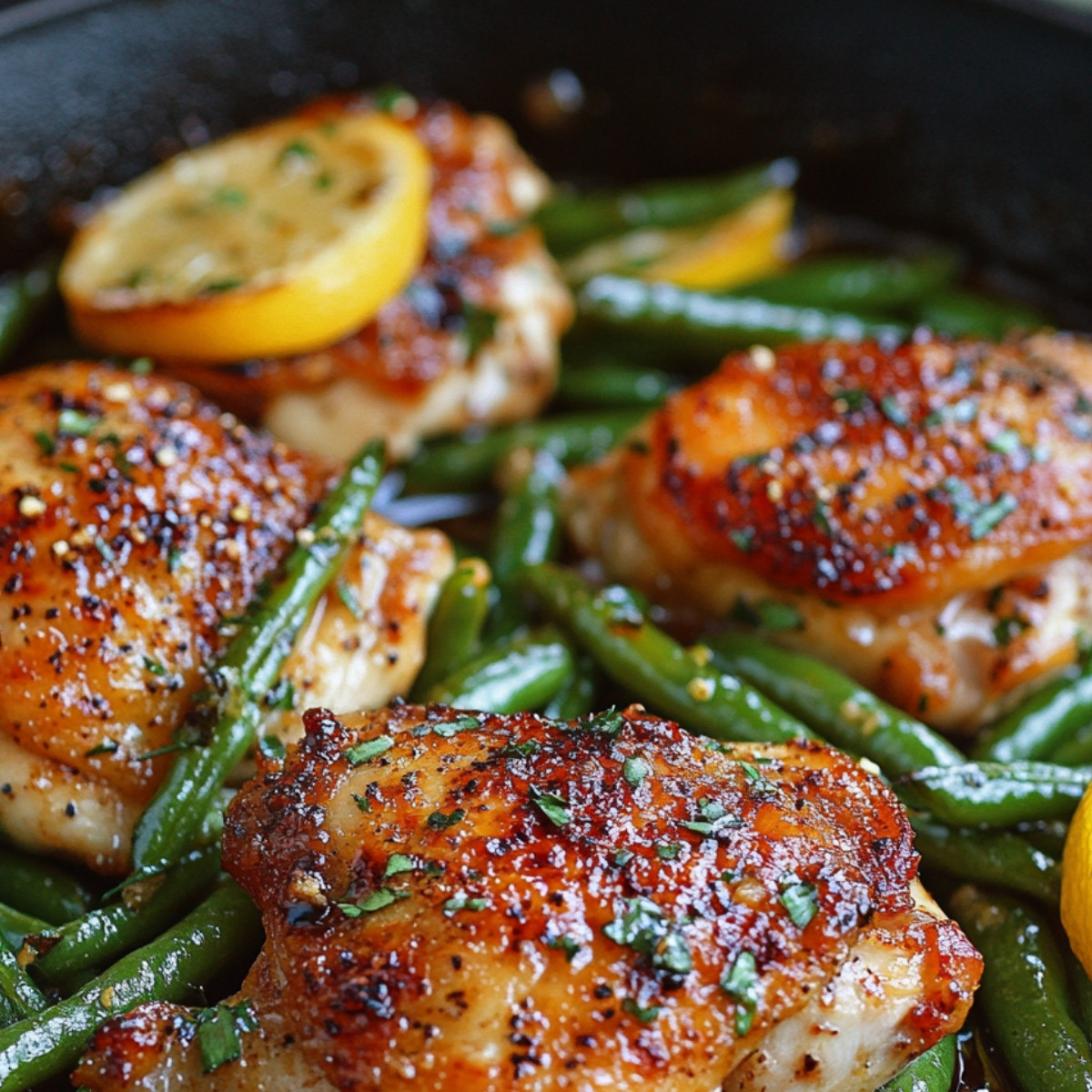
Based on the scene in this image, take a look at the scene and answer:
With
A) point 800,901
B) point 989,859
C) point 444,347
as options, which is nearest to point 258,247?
point 444,347

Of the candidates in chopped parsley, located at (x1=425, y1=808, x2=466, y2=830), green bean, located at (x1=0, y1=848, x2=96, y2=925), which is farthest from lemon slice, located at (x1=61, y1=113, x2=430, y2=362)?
chopped parsley, located at (x1=425, y1=808, x2=466, y2=830)

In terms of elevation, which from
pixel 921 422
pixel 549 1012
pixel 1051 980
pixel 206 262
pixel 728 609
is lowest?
pixel 1051 980

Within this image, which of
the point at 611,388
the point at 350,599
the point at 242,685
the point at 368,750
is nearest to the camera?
the point at 368,750

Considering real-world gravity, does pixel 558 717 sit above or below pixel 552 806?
below

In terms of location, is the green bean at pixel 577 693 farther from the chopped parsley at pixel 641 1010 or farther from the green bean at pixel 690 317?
the green bean at pixel 690 317

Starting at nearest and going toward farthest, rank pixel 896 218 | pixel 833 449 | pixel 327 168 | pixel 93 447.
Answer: pixel 93 447, pixel 833 449, pixel 327 168, pixel 896 218

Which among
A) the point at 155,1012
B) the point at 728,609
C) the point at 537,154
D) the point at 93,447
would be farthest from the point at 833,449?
the point at 537,154

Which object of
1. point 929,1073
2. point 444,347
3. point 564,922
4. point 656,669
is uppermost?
point 444,347

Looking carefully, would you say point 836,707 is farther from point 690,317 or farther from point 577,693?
point 690,317

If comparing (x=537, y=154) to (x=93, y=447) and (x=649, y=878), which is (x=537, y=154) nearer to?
(x=93, y=447)
